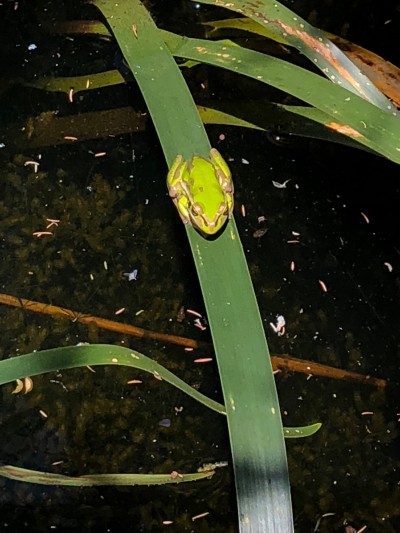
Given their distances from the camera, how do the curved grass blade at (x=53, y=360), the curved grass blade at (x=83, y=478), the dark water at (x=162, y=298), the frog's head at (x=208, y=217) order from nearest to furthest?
1. the curved grass blade at (x=53, y=360)
2. the frog's head at (x=208, y=217)
3. the curved grass blade at (x=83, y=478)
4. the dark water at (x=162, y=298)

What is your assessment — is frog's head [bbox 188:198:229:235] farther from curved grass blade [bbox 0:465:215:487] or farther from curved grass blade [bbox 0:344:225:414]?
curved grass blade [bbox 0:465:215:487]

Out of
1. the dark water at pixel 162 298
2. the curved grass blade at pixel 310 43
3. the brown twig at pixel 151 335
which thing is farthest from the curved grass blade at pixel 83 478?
the curved grass blade at pixel 310 43

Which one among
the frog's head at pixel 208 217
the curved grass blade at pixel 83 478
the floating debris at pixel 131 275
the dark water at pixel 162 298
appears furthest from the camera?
the floating debris at pixel 131 275

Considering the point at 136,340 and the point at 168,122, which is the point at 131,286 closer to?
the point at 136,340

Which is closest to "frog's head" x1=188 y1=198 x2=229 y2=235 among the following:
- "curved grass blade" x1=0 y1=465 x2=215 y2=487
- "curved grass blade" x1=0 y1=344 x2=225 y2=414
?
"curved grass blade" x1=0 y1=344 x2=225 y2=414

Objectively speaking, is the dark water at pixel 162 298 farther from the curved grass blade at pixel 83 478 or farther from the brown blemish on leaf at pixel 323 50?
the brown blemish on leaf at pixel 323 50

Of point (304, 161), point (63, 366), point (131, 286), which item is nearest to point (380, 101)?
point (304, 161)

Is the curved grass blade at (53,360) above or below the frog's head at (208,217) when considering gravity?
below
